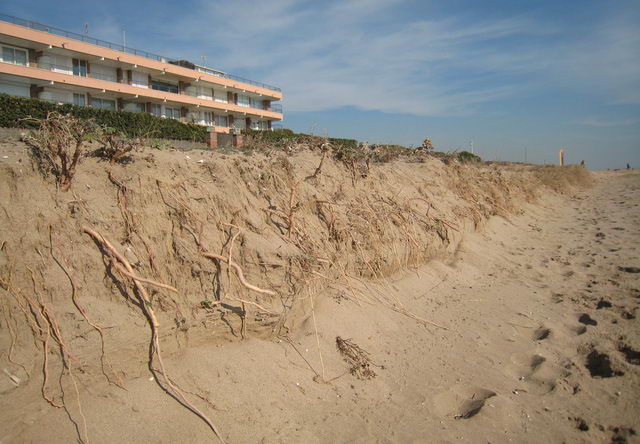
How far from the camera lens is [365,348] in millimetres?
4125

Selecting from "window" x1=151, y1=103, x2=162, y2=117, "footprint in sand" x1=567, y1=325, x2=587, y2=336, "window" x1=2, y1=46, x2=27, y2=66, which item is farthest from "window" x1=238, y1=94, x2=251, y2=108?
"footprint in sand" x1=567, y1=325, x2=587, y2=336

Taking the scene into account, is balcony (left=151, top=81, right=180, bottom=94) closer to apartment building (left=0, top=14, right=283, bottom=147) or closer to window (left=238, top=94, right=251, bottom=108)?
apartment building (left=0, top=14, right=283, bottom=147)

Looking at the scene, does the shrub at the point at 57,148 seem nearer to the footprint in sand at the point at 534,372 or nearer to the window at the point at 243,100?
the footprint in sand at the point at 534,372

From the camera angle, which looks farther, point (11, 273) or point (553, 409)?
point (553, 409)

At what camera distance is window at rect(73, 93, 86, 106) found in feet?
84.6

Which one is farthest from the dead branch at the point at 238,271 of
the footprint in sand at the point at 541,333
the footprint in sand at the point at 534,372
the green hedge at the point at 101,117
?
the green hedge at the point at 101,117

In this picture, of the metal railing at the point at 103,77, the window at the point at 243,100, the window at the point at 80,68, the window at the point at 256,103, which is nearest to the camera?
the window at the point at 80,68

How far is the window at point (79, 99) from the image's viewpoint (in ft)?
84.6

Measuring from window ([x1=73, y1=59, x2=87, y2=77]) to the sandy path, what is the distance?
95.3 ft

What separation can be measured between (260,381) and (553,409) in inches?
99.4

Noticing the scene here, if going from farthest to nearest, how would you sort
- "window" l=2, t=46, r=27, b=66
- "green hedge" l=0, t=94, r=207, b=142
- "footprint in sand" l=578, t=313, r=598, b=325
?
"window" l=2, t=46, r=27, b=66, "green hedge" l=0, t=94, r=207, b=142, "footprint in sand" l=578, t=313, r=598, b=325

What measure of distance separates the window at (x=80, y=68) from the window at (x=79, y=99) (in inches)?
56.1

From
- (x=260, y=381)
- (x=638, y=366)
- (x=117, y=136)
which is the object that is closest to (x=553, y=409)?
(x=638, y=366)

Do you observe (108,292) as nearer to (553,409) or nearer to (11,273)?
(11,273)
